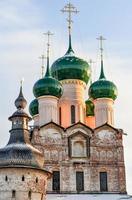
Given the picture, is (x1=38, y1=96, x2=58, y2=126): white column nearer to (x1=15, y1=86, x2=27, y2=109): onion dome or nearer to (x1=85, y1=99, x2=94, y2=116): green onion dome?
(x1=85, y1=99, x2=94, y2=116): green onion dome

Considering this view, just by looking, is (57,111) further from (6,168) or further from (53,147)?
(6,168)

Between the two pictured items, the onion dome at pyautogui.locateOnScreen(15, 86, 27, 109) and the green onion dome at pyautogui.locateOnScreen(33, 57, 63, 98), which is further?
the green onion dome at pyautogui.locateOnScreen(33, 57, 63, 98)

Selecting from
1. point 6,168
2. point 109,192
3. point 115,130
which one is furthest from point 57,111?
point 6,168

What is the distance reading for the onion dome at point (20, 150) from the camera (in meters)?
25.1

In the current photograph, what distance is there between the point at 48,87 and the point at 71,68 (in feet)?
7.30

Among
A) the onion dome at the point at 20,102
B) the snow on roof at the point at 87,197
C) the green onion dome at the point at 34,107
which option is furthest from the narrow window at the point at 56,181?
the green onion dome at the point at 34,107

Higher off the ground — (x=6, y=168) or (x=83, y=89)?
(x=83, y=89)

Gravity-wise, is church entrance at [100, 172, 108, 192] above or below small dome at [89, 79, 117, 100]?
below

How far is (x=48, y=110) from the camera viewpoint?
3170 cm

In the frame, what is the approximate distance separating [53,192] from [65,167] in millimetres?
1488

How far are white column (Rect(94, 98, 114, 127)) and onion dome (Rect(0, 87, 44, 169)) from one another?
6.24m

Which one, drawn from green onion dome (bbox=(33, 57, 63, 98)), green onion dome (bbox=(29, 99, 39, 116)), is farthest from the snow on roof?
green onion dome (bbox=(29, 99, 39, 116))

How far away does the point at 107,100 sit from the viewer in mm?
32750

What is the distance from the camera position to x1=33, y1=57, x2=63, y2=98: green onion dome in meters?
31.9
